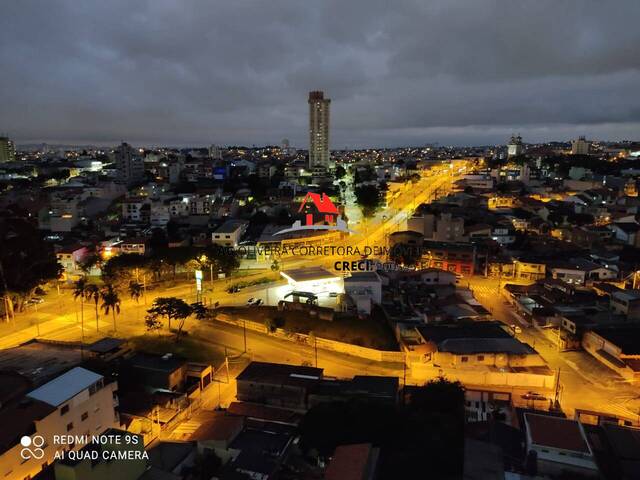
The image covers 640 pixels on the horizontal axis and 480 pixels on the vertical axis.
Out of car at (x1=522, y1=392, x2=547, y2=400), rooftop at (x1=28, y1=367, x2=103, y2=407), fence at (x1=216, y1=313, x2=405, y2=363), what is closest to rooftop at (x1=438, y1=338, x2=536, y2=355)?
car at (x1=522, y1=392, x2=547, y2=400)

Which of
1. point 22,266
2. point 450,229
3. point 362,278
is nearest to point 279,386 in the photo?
point 362,278

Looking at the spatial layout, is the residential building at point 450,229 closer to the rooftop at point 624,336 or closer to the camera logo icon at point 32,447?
the rooftop at point 624,336

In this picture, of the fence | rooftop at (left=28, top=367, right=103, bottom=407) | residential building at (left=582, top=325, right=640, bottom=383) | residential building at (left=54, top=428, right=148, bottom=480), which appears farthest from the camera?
the fence

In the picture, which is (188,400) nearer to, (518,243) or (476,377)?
(476,377)

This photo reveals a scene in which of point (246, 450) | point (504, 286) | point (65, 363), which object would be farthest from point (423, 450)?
point (504, 286)

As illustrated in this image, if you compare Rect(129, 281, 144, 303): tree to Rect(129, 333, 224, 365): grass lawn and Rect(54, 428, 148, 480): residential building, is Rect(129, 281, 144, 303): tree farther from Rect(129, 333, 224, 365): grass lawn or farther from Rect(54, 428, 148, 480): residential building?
Rect(54, 428, 148, 480): residential building

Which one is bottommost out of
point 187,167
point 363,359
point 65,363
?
point 363,359

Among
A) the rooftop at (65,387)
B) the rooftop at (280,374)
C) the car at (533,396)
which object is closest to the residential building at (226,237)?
the rooftop at (280,374)
